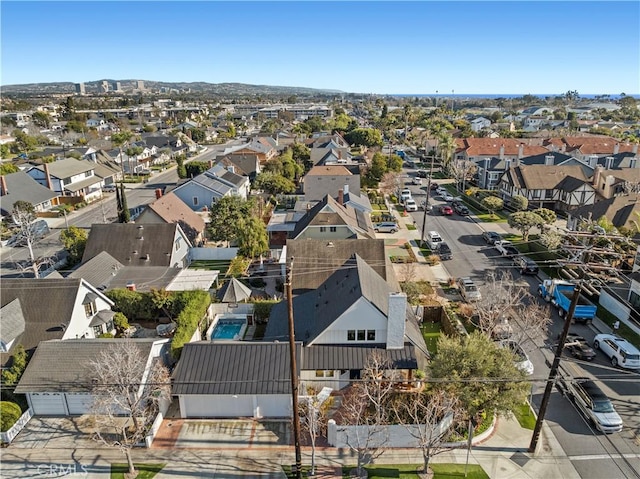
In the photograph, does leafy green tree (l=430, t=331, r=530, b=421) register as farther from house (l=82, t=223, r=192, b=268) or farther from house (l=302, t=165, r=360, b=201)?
house (l=302, t=165, r=360, b=201)

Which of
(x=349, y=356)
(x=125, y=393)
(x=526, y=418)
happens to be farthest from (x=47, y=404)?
(x=526, y=418)

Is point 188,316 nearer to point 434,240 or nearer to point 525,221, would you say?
point 434,240

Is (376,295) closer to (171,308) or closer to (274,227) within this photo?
(171,308)

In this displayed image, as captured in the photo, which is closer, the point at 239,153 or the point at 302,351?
the point at 302,351

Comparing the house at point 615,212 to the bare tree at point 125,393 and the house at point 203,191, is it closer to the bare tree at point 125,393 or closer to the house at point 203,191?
the house at point 203,191

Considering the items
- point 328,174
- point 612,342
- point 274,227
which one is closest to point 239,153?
point 328,174

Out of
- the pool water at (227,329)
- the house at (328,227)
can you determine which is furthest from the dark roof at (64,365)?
the house at (328,227)
